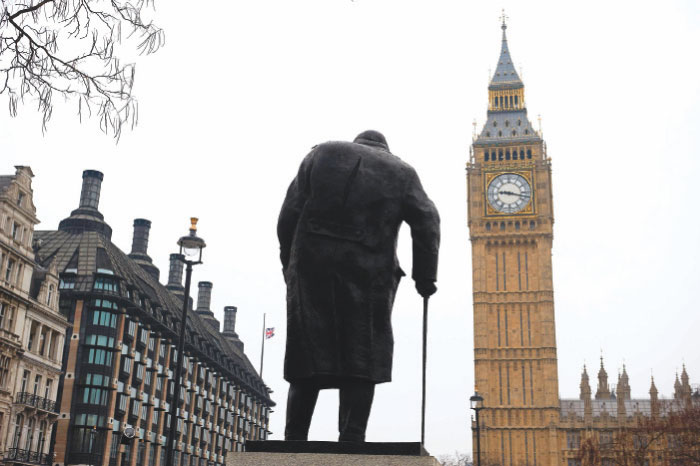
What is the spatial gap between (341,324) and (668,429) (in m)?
41.5

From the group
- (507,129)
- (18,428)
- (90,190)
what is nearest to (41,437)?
(18,428)

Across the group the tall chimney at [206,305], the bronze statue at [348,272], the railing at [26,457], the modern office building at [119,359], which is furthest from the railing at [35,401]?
the tall chimney at [206,305]

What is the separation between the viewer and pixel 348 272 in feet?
21.4

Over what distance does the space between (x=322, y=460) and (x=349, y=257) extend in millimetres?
1664

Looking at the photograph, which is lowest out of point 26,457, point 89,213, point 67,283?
point 26,457

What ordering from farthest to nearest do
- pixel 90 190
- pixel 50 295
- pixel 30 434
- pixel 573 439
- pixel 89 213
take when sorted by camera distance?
pixel 573 439 → pixel 90 190 → pixel 89 213 → pixel 50 295 → pixel 30 434

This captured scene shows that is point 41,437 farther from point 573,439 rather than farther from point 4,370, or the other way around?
point 573,439

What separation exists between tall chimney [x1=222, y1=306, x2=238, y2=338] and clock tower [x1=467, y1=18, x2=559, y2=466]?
36.3m

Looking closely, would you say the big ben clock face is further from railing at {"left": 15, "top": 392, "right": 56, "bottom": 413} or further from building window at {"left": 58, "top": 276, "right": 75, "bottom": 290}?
railing at {"left": 15, "top": 392, "right": 56, "bottom": 413}

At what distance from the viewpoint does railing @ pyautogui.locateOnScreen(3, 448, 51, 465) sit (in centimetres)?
4075

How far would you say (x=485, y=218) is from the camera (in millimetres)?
90688

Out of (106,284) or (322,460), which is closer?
(322,460)

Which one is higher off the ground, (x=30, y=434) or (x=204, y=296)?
(x=204, y=296)

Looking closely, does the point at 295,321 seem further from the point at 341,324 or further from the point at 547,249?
the point at 547,249
